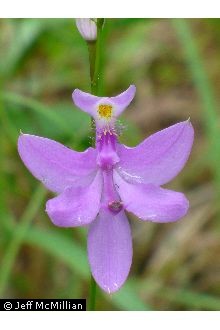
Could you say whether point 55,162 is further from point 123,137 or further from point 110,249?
point 123,137

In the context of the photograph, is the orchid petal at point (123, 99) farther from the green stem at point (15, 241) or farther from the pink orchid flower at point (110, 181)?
the green stem at point (15, 241)

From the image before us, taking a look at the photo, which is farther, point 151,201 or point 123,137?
point 123,137

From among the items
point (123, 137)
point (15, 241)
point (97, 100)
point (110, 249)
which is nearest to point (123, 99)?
point (97, 100)

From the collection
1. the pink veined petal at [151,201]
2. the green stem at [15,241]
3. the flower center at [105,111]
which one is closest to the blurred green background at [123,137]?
the green stem at [15,241]

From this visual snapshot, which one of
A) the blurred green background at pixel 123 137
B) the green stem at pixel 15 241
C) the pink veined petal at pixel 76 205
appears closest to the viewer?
the pink veined petal at pixel 76 205
